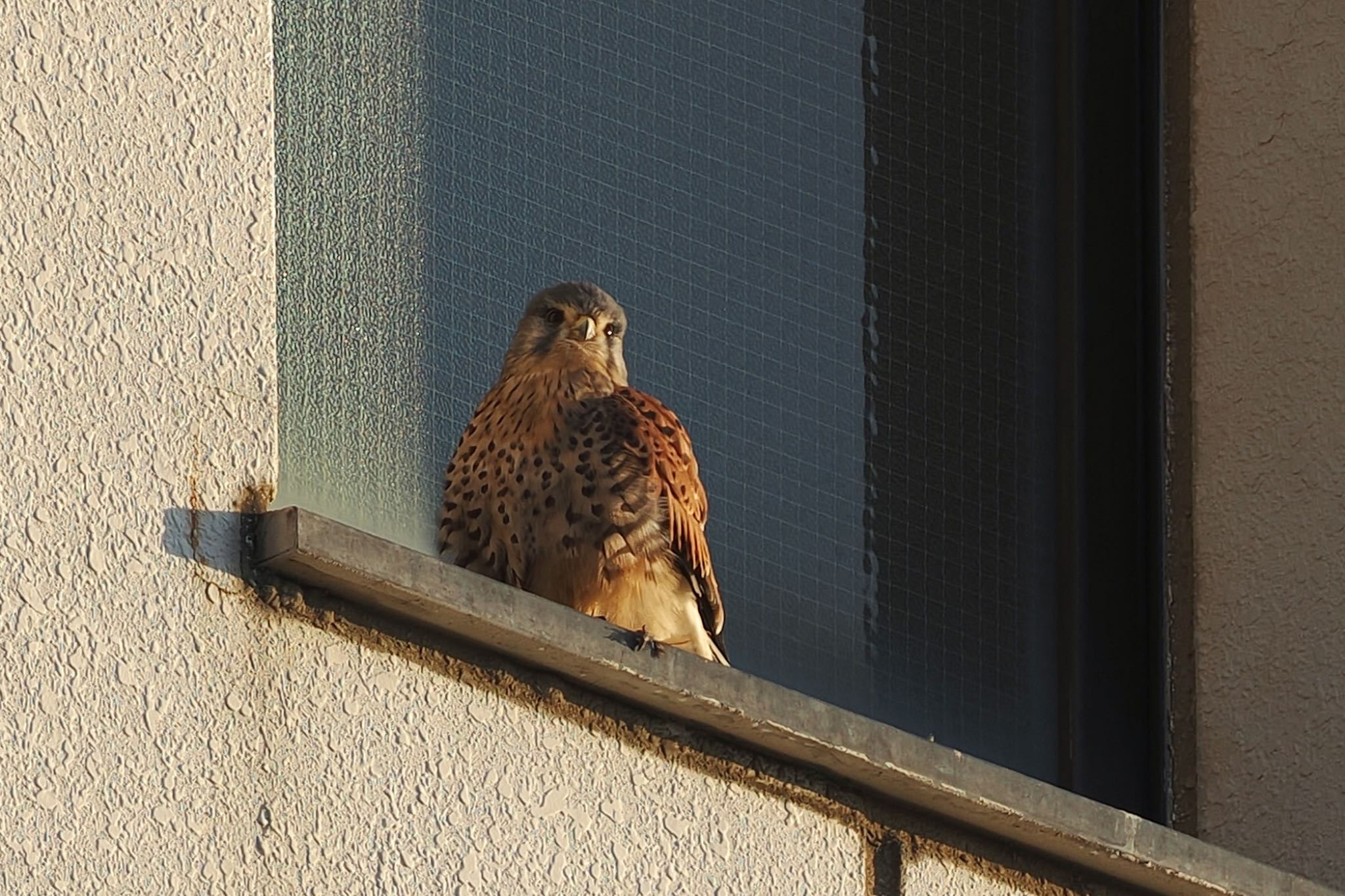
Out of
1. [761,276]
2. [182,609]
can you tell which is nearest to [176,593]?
[182,609]

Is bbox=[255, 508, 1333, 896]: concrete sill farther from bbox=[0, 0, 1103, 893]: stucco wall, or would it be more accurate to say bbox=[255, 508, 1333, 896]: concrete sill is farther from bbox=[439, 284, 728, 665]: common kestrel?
bbox=[439, 284, 728, 665]: common kestrel

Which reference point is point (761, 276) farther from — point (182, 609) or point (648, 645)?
point (182, 609)

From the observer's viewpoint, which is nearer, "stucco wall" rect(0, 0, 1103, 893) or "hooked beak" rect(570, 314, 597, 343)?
"stucco wall" rect(0, 0, 1103, 893)

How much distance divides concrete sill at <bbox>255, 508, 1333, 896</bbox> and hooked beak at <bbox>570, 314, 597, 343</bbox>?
0.79 metres

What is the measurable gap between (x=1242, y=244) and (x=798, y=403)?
0.89m

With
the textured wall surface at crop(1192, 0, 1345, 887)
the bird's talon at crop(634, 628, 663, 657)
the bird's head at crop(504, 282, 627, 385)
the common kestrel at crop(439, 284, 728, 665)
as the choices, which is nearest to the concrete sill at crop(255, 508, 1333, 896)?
the bird's talon at crop(634, 628, 663, 657)

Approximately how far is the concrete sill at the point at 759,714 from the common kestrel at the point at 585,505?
0.39 meters

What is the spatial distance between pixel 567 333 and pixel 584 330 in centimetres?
4

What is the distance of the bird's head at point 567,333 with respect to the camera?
13.2ft

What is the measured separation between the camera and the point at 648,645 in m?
3.30

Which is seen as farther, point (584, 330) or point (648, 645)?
point (584, 330)

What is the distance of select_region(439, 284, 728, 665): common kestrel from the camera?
3.82 metres

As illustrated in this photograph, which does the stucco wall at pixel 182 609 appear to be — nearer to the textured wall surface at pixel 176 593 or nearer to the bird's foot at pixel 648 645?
the textured wall surface at pixel 176 593

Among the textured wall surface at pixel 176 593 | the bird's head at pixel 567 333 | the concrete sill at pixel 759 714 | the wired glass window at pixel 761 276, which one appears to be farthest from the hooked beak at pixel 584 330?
the textured wall surface at pixel 176 593
